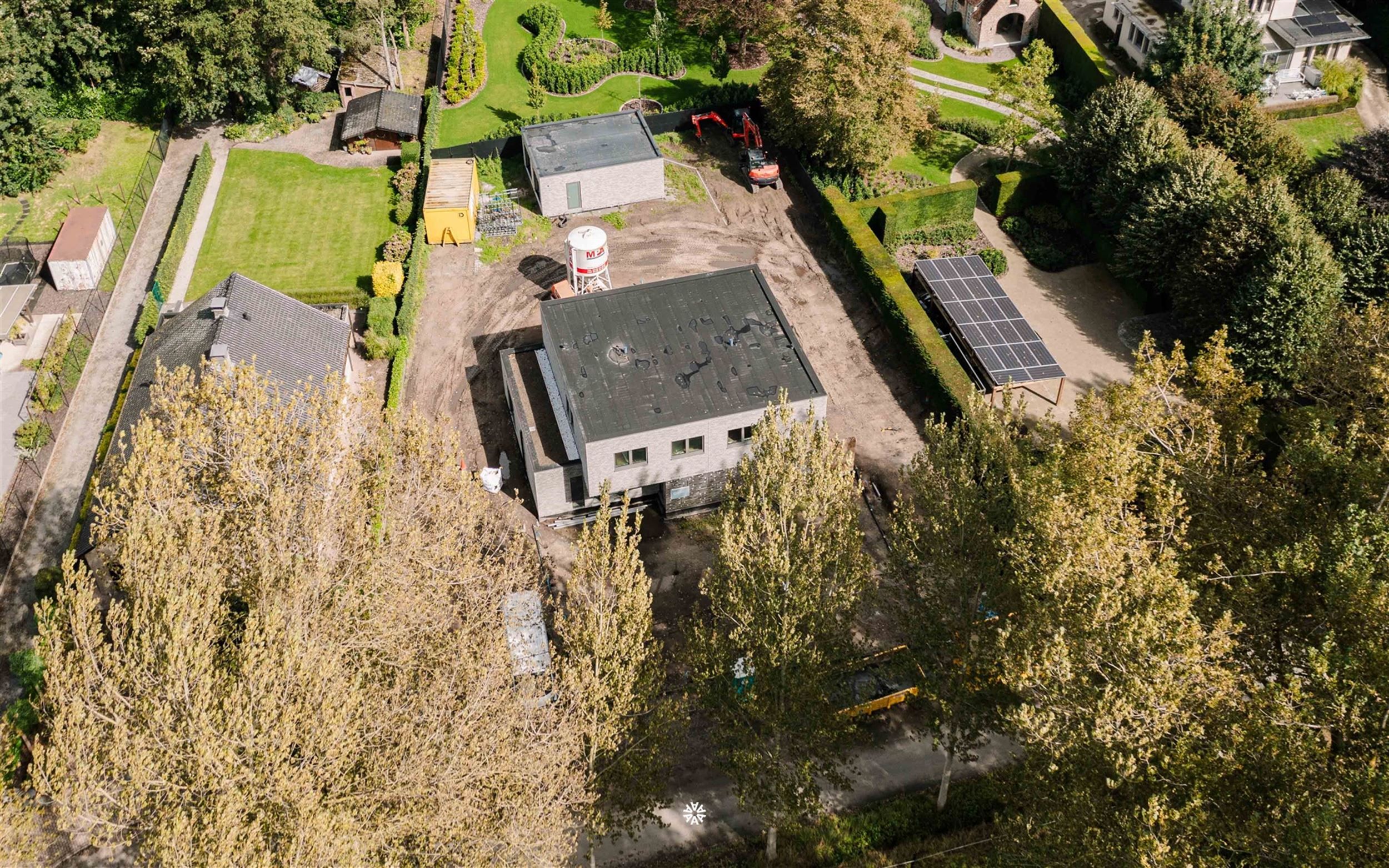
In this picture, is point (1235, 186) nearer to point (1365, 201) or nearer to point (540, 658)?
point (1365, 201)

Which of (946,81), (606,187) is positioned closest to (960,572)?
(606,187)

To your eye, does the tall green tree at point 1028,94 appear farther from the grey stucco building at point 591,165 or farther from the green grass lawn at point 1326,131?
the grey stucco building at point 591,165

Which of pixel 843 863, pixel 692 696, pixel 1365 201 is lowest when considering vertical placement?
pixel 843 863

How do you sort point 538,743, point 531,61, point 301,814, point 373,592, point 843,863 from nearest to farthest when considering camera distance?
point 301,814
point 538,743
point 373,592
point 843,863
point 531,61

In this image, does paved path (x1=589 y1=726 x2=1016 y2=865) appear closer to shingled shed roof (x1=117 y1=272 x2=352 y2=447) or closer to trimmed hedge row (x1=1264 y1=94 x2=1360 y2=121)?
shingled shed roof (x1=117 y1=272 x2=352 y2=447)

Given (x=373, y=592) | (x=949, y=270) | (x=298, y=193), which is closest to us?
(x=373, y=592)

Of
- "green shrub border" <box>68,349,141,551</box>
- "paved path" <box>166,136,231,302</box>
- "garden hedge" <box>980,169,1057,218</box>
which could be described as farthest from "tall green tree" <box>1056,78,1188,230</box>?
"green shrub border" <box>68,349,141,551</box>

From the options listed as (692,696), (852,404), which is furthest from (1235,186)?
(692,696)

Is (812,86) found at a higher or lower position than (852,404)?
higher
